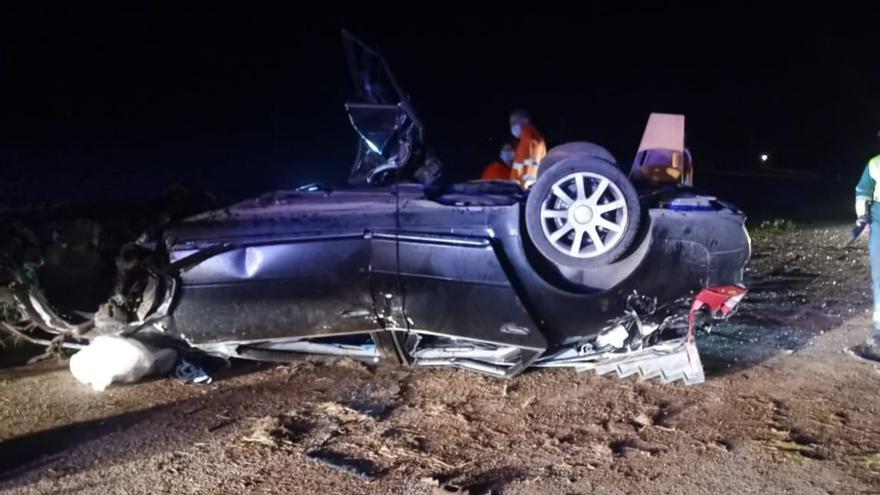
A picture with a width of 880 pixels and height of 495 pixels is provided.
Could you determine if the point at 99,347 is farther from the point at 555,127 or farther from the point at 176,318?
the point at 555,127

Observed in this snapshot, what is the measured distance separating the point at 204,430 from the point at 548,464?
1.81 metres

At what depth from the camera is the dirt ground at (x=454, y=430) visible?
155 inches

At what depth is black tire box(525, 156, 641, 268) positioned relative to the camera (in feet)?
15.1

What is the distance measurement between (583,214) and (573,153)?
14.6 inches

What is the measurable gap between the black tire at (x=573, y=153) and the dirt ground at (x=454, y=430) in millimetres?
1343

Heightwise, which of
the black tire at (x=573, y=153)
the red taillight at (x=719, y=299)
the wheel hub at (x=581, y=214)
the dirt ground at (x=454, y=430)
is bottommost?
the dirt ground at (x=454, y=430)

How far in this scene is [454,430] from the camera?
14.9 feet

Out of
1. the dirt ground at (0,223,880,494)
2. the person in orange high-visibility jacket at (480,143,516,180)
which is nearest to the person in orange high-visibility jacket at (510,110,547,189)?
the person in orange high-visibility jacket at (480,143,516,180)

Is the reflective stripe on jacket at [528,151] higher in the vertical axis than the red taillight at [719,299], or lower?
higher

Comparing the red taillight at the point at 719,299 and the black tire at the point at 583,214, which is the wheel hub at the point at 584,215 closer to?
the black tire at the point at 583,214

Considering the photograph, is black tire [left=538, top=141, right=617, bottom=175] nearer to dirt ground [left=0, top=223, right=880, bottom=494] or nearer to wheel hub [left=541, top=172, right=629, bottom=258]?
wheel hub [left=541, top=172, right=629, bottom=258]

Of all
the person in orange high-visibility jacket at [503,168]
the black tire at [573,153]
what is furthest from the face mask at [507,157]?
the black tire at [573,153]

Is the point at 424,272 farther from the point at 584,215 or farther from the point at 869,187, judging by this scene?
the point at 869,187

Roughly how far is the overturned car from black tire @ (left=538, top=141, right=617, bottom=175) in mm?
16
